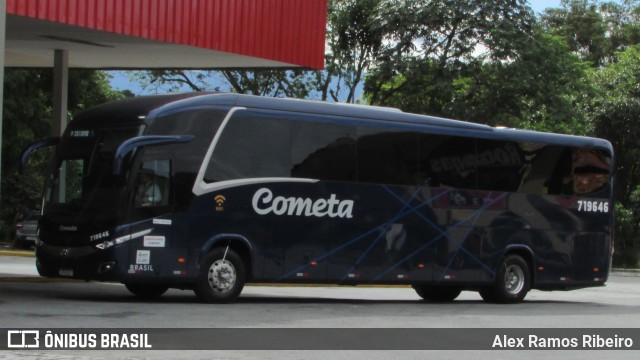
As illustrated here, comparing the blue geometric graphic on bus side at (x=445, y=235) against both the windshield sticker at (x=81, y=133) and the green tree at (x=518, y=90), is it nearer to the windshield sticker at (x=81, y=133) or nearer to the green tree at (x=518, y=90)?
Result: the windshield sticker at (x=81, y=133)

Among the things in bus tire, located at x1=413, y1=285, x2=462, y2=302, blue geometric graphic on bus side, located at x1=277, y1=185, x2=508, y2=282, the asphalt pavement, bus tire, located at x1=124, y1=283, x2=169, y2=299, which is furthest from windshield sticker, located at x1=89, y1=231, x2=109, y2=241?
bus tire, located at x1=413, y1=285, x2=462, y2=302

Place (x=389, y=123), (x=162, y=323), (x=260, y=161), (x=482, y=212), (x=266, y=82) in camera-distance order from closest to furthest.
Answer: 1. (x=162, y=323)
2. (x=260, y=161)
3. (x=389, y=123)
4. (x=482, y=212)
5. (x=266, y=82)

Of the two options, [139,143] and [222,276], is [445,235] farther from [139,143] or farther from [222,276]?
[139,143]

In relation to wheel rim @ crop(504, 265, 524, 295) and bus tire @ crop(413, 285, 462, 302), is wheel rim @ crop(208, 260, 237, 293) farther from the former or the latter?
wheel rim @ crop(504, 265, 524, 295)

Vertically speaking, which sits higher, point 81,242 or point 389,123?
point 389,123

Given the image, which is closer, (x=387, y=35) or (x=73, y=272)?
(x=73, y=272)

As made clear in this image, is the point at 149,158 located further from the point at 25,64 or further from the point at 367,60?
the point at 367,60

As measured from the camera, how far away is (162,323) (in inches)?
552

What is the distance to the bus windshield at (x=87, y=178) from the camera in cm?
1683

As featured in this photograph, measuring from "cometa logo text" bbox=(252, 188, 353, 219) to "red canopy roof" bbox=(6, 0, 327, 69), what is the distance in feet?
12.3

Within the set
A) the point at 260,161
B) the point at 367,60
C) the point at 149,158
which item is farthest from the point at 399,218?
the point at 367,60

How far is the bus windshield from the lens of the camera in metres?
16.8

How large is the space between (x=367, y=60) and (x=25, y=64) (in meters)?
22.4

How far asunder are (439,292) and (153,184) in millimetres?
7491
